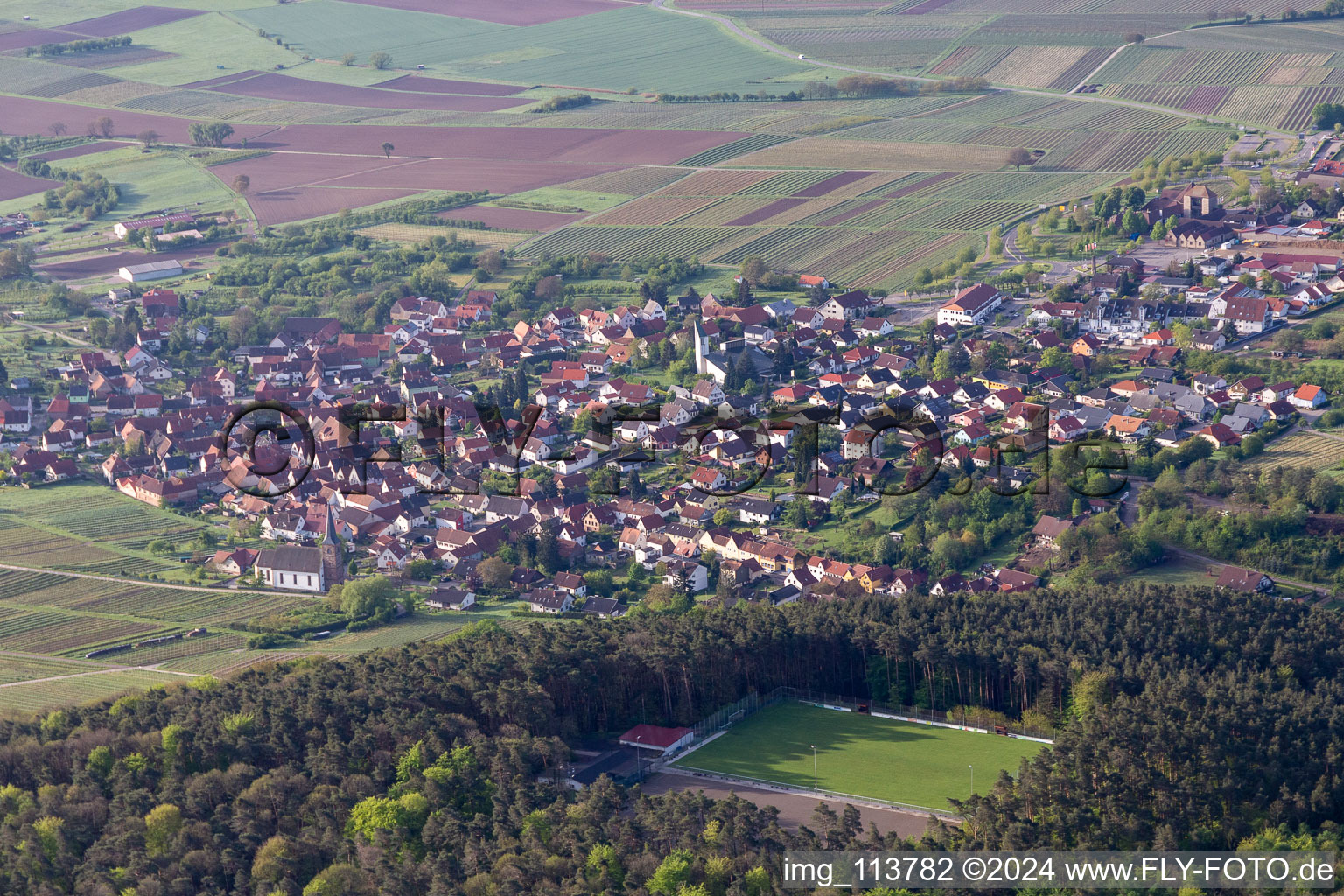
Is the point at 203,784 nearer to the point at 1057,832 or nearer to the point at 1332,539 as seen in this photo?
the point at 1057,832

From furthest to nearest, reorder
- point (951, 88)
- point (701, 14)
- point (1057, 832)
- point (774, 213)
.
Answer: point (701, 14)
point (951, 88)
point (774, 213)
point (1057, 832)

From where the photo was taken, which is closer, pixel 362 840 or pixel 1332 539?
pixel 362 840

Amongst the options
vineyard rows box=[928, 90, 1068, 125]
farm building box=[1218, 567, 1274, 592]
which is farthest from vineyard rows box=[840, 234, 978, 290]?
farm building box=[1218, 567, 1274, 592]

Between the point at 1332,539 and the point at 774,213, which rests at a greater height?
the point at 774,213

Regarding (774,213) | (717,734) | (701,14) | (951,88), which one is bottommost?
(717,734)

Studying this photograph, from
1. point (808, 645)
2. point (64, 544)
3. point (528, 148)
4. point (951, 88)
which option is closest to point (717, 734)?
point (808, 645)
